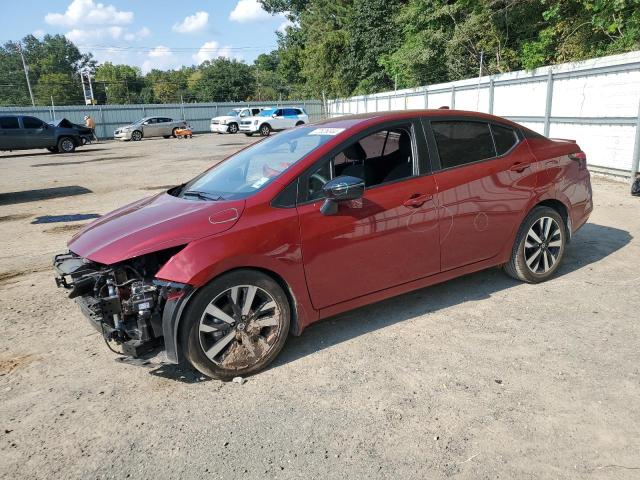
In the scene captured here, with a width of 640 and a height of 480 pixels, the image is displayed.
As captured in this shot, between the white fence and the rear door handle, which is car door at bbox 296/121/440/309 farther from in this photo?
the white fence

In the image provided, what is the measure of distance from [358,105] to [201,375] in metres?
31.1

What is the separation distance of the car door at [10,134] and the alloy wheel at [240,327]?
23261mm

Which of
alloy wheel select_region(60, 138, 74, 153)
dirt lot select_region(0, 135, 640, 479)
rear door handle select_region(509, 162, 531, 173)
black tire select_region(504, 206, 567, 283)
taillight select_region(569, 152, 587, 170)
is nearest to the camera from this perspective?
dirt lot select_region(0, 135, 640, 479)

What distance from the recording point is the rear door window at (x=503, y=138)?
14.7 ft

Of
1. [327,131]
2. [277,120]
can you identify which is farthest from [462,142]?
[277,120]

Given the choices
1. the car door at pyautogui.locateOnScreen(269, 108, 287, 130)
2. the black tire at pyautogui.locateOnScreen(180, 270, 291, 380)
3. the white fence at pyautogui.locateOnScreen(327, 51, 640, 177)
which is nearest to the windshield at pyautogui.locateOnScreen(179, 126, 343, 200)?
the black tire at pyautogui.locateOnScreen(180, 270, 291, 380)

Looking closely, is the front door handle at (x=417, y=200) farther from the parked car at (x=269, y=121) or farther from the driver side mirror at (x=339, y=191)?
the parked car at (x=269, y=121)

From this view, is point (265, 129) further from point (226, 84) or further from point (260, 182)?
point (226, 84)

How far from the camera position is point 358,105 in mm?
32719

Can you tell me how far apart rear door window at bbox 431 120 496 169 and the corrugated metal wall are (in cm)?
3807

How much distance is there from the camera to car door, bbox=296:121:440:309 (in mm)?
3490

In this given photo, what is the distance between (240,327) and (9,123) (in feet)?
76.8

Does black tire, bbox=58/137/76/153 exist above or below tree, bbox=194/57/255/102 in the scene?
below

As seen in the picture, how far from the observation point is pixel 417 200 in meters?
3.85
